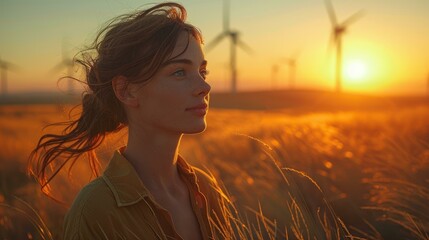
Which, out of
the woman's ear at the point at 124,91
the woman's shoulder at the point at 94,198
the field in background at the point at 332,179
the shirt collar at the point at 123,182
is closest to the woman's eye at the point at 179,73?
the woman's ear at the point at 124,91

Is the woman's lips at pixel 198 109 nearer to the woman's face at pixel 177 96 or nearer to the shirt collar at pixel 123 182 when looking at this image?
the woman's face at pixel 177 96

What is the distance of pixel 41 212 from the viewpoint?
227 inches

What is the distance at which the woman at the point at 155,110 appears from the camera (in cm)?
257

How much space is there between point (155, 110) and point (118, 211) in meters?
0.60

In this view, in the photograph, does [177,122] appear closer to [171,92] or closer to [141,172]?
[171,92]

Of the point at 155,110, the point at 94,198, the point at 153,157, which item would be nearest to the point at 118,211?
the point at 94,198

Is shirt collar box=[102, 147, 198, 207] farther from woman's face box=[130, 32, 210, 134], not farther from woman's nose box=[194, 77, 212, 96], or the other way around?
woman's nose box=[194, 77, 212, 96]

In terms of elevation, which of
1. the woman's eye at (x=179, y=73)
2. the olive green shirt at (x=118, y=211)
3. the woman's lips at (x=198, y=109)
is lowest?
the olive green shirt at (x=118, y=211)

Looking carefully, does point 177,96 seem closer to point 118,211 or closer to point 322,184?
point 118,211

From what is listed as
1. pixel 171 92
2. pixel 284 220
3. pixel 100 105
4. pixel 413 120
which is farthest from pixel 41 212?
pixel 413 120

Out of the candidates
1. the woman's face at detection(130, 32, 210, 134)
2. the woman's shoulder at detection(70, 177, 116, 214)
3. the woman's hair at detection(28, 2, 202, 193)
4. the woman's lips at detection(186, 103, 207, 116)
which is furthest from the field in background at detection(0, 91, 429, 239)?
the woman's shoulder at detection(70, 177, 116, 214)

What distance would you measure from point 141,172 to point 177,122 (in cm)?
32

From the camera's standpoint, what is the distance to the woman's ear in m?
2.69

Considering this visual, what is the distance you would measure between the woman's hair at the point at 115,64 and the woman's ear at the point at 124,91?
0.03 m
